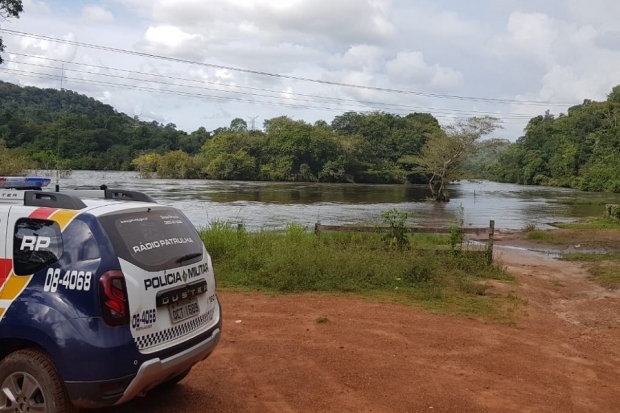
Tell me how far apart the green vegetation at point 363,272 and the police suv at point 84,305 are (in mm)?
5631

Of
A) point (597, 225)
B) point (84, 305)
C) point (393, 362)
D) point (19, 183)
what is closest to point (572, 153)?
point (597, 225)

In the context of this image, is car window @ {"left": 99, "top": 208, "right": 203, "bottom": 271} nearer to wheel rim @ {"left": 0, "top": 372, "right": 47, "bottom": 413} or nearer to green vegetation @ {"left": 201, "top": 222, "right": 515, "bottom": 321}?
wheel rim @ {"left": 0, "top": 372, "right": 47, "bottom": 413}

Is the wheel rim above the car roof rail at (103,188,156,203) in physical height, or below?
below

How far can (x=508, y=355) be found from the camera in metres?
6.26

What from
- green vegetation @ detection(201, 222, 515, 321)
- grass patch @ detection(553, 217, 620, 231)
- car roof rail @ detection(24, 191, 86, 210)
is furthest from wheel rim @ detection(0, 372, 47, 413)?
grass patch @ detection(553, 217, 620, 231)

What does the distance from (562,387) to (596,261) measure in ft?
36.6

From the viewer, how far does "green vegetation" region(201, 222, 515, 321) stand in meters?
9.21

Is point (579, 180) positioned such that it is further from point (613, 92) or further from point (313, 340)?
point (313, 340)

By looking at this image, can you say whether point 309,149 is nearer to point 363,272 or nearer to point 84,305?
point 363,272

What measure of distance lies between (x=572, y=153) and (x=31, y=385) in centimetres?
9312

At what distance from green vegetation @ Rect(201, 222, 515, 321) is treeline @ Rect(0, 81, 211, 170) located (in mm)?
46032

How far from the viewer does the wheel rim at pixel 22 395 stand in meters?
3.53

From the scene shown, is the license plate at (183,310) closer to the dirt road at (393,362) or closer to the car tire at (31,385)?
the car tire at (31,385)

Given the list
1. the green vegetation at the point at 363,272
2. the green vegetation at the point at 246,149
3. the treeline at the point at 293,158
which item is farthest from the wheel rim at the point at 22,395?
the treeline at the point at 293,158
